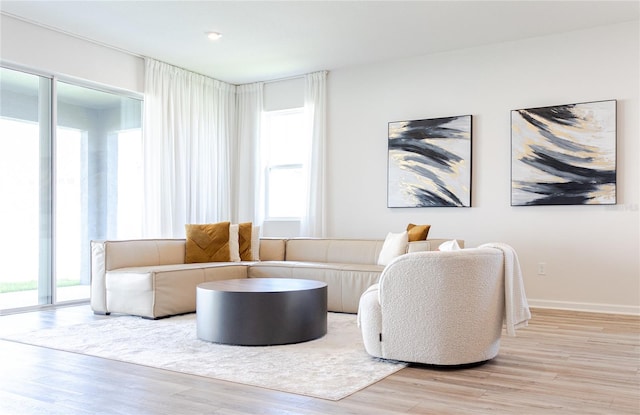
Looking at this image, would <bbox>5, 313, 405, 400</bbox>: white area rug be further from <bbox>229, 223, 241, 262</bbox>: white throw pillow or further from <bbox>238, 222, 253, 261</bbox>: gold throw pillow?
<bbox>238, 222, 253, 261</bbox>: gold throw pillow

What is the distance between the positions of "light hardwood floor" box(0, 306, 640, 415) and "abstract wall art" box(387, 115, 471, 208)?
2.60m

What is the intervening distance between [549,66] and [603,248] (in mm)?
1855

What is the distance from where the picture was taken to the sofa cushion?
5.79 meters

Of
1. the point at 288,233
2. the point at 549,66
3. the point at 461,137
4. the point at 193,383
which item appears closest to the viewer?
the point at 193,383

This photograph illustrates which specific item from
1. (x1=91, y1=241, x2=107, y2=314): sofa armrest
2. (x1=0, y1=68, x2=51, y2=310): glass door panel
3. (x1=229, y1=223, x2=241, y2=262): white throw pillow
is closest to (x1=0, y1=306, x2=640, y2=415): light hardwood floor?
(x1=91, y1=241, x2=107, y2=314): sofa armrest

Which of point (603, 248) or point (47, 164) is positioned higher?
point (47, 164)

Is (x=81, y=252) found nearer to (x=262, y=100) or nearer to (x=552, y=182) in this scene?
(x=262, y=100)

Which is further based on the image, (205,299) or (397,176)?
(397,176)

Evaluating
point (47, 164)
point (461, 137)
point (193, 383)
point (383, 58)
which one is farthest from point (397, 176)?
point (193, 383)

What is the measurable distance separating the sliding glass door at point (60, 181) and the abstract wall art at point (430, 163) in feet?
9.60

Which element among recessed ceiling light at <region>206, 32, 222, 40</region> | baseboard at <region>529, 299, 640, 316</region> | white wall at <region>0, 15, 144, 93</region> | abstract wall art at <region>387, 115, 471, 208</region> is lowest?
baseboard at <region>529, 299, 640, 316</region>

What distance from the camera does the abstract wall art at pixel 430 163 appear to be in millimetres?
6066

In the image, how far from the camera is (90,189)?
6.00m

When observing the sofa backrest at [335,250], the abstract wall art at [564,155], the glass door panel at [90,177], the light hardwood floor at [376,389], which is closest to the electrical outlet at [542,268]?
the abstract wall art at [564,155]
